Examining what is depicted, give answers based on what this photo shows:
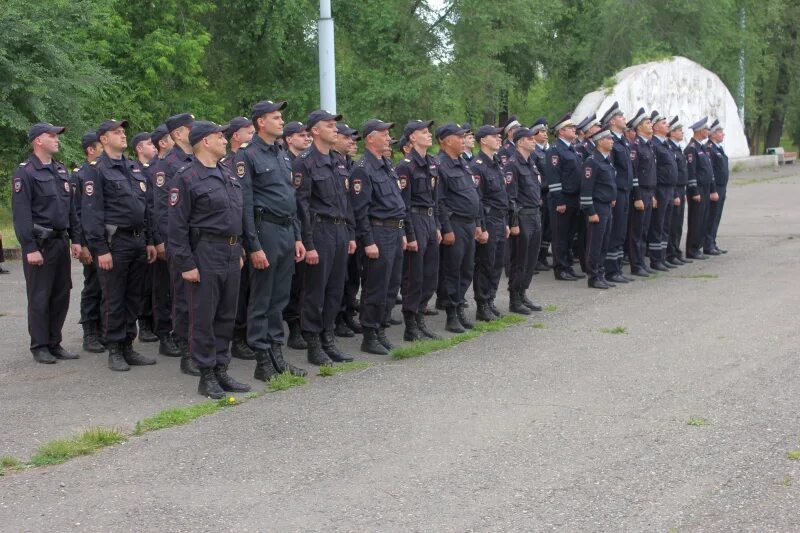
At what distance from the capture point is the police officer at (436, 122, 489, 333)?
980 cm

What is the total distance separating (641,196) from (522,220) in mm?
3099

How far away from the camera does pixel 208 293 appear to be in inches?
287

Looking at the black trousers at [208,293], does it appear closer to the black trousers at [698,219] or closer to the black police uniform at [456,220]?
the black police uniform at [456,220]

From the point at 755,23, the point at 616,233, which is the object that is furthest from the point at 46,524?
the point at 755,23

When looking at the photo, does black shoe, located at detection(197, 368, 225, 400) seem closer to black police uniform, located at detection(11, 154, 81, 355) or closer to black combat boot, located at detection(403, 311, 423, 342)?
black police uniform, located at detection(11, 154, 81, 355)

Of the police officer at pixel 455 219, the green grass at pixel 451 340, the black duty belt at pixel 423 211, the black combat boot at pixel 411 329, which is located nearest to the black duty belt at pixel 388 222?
the black duty belt at pixel 423 211

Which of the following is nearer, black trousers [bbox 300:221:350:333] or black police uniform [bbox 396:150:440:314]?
black trousers [bbox 300:221:350:333]

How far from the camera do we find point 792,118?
4828 cm

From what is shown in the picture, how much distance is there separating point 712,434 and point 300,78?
2331 centimetres

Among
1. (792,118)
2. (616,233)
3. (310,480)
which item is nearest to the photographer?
(310,480)

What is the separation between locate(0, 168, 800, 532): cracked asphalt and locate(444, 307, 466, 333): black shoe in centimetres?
37

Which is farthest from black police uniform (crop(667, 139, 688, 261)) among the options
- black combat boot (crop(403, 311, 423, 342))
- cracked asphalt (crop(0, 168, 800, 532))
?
black combat boot (crop(403, 311, 423, 342))

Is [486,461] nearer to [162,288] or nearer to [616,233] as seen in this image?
[162,288]

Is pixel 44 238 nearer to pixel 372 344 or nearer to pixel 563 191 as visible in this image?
pixel 372 344
